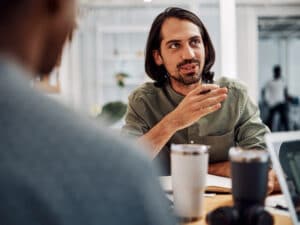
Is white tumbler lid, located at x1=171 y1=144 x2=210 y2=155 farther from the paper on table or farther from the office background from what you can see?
the office background

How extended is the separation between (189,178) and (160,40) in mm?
1099

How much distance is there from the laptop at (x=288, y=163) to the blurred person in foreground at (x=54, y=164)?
54cm

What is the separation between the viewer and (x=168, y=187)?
4.17 feet

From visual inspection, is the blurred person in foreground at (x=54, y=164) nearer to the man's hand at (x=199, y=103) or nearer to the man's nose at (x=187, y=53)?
the man's hand at (x=199, y=103)

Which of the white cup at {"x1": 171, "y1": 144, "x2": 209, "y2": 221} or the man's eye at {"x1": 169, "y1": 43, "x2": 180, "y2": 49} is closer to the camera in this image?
the white cup at {"x1": 171, "y1": 144, "x2": 209, "y2": 221}

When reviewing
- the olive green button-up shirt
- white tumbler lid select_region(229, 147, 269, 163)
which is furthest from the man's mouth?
white tumbler lid select_region(229, 147, 269, 163)

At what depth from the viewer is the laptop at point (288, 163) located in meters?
0.91

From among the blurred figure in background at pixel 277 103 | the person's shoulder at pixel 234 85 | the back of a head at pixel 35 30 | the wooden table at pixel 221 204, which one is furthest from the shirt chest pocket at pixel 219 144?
the blurred figure in background at pixel 277 103

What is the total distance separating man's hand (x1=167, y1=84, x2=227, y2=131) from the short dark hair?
0.55 meters

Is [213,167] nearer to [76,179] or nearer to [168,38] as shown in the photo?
[168,38]

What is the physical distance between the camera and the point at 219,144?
5.85ft

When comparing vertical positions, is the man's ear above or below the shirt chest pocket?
above

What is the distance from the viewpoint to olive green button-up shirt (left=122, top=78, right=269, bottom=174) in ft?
5.78

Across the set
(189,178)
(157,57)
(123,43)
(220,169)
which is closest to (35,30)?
(189,178)
